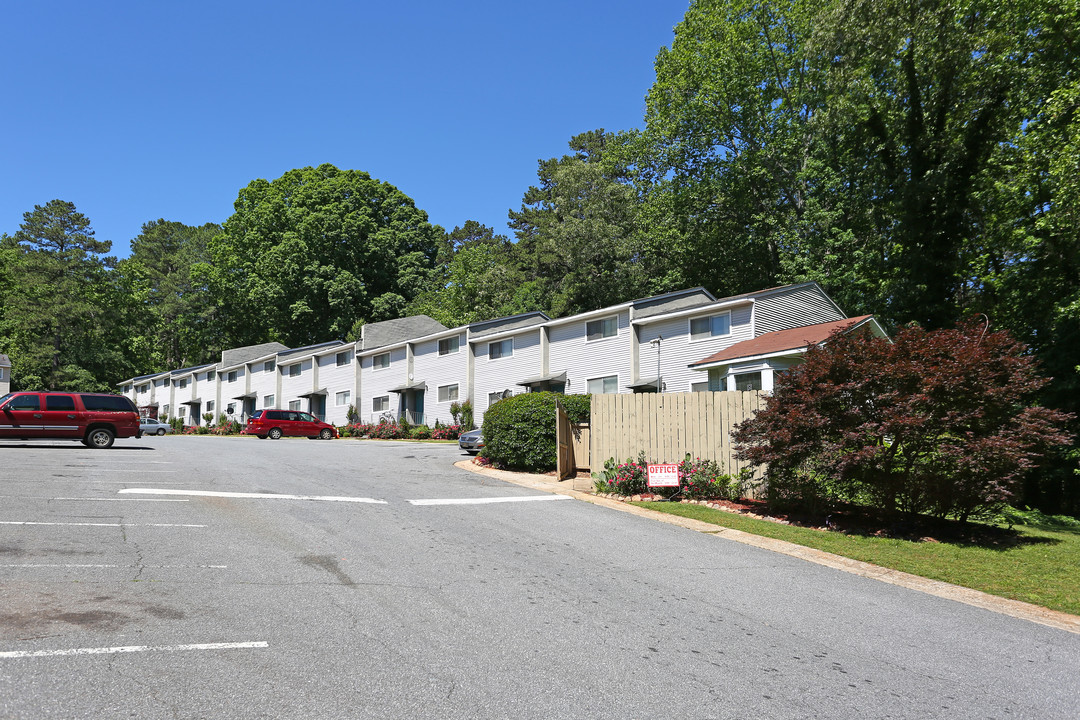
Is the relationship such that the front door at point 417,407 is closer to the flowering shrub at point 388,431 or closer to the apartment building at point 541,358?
the apartment building at point 541,358

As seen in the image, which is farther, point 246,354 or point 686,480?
point 246,354


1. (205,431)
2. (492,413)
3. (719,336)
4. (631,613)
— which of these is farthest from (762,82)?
(205,431)

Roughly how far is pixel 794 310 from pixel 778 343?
5.30 m

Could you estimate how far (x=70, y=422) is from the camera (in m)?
22.7

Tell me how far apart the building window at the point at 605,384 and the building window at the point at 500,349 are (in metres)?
6.42

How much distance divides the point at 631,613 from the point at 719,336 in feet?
73.6

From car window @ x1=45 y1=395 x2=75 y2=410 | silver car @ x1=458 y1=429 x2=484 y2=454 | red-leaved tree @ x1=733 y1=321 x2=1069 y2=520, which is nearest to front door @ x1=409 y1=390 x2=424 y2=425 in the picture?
silver car @ x1=458 y1=429 x2=484 y2=454

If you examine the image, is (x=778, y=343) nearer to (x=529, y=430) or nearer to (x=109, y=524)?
(x=529, y=430)

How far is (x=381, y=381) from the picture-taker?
46125mm

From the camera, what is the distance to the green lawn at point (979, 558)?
800 cm

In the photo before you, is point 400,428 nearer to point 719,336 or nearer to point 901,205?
point 719,336

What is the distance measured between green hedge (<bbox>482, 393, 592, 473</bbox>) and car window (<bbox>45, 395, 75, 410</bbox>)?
1374cm

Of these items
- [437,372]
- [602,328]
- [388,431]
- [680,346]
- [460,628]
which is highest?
[602,328]

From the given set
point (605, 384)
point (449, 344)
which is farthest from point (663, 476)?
point (449, 344)
